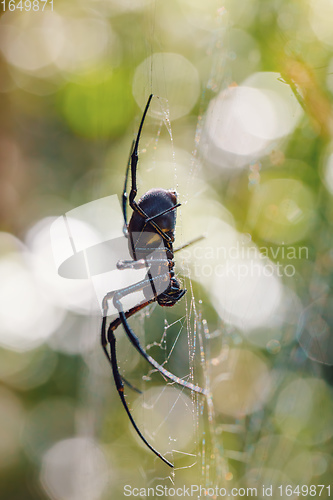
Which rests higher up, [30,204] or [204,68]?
[204,68]

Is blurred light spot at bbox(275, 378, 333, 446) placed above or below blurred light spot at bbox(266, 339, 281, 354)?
below

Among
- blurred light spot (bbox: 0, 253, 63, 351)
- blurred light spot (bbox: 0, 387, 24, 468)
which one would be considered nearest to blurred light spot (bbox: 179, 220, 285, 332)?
blurred light spot (bbox: 0, 253, 63, 351)

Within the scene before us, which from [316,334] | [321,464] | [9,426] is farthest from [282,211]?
[9,426]

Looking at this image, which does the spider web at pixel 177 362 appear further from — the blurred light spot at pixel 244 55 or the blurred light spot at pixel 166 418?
the blurred light spot at pixel 244 55

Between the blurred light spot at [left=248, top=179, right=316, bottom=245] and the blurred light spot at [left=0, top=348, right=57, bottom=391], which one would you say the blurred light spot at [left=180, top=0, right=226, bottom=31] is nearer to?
the blurred light spot at [left=248, top=179, right=316, bottom=245]

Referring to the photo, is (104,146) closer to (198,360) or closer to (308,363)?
(198,360)

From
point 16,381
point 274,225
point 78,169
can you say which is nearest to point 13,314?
point 16,381
